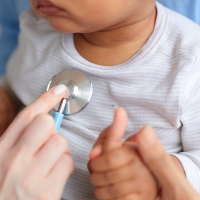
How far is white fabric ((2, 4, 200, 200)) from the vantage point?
28.6 inches

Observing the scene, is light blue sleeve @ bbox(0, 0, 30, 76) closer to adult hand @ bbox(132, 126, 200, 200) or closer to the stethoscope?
the stethoscope

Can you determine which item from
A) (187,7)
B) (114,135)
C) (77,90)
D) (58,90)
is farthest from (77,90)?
(187,7)

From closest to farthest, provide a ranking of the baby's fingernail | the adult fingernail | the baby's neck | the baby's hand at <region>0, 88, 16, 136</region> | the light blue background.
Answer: the adult fingernail
the baby's fingernail
the baby's neck
the baby's hand at <region>0, 88, 16, 136</region>
the light blue background

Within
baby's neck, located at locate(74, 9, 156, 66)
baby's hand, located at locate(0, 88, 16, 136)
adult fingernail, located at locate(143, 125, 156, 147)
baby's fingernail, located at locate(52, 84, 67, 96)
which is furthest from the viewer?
baby's hand, located at locate(0, 88, 16, 136)

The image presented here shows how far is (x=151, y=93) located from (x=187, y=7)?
36 cm

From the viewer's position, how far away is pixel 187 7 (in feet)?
3.26

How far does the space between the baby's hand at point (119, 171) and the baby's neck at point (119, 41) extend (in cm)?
25

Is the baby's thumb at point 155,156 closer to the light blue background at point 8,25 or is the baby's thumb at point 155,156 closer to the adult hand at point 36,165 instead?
the adult hand at point 36,165

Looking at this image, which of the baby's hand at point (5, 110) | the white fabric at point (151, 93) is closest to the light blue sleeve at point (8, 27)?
the baby's hand at point (5, 110)

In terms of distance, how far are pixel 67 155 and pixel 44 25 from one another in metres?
0.46

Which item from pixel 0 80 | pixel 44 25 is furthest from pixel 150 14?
pixel 0 80

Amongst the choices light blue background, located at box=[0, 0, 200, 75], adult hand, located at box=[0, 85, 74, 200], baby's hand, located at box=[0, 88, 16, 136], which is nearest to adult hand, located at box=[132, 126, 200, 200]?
adult hand, located at box=[0, 85, 74, 200]

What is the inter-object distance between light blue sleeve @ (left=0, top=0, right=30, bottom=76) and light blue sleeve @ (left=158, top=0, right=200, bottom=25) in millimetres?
442

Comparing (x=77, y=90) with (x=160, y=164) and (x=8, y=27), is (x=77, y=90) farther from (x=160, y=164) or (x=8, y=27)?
(x=8, y=27)
